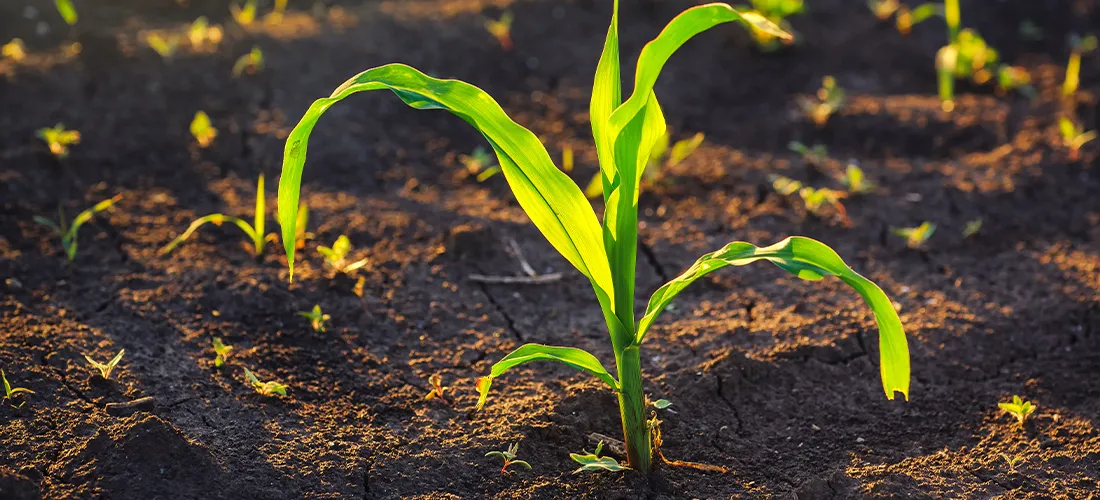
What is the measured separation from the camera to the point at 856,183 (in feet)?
10.0

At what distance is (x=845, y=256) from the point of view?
2801 millimetres

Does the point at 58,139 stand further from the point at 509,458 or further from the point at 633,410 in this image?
the point at 633,410

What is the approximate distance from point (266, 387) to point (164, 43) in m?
1.85

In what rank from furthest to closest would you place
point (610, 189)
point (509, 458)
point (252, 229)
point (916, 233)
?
point (916, 233), point (252, 229), point (509, 458), point (610, 189)

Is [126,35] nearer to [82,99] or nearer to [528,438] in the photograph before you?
[82,99]

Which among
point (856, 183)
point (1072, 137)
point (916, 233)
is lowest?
point (916, 233)

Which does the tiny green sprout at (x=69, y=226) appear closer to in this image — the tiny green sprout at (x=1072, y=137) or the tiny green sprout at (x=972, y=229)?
the tiny green sprout at (x=972, y=229)

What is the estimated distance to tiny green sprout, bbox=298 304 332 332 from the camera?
2295 millimetres

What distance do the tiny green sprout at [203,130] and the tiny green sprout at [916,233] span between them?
2105 millimetres

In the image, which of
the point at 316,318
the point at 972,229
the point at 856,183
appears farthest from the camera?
the point at 856,183

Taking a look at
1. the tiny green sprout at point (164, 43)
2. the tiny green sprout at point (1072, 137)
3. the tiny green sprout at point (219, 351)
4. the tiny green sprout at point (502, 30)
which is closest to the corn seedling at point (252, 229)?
the tiny green sprout at point (219, 351)

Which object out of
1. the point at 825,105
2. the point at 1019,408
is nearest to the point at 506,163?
the point at 1019,408

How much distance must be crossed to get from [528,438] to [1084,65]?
310cm

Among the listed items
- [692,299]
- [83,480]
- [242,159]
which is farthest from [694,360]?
[242,159]
